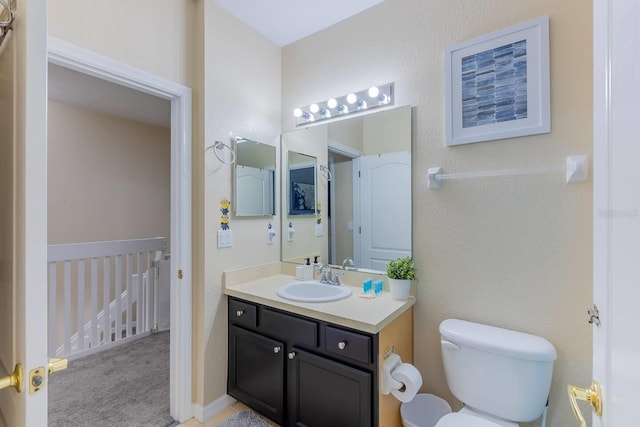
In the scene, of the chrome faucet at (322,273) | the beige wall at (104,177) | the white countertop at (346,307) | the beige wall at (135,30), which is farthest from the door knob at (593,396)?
the beige wall at (104,177)

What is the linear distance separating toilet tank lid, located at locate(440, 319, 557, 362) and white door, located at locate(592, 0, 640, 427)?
0.61 meters

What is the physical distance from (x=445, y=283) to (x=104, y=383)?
2.60 metres

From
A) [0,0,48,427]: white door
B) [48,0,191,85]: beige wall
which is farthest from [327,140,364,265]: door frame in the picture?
[0,0,48,427]: white door

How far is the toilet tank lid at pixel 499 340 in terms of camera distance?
4.23ft

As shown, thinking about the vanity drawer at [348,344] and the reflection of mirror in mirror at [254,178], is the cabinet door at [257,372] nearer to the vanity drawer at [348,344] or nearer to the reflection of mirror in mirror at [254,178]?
the vanity drawer at [348,344]

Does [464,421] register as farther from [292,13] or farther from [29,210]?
[292,13]

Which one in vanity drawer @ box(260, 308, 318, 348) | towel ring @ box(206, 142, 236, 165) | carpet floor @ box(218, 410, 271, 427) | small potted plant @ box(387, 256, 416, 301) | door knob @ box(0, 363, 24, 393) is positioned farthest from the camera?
towel ring @ box(206, 142, 236, 165)

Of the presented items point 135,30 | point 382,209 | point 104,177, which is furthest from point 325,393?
point 104,177

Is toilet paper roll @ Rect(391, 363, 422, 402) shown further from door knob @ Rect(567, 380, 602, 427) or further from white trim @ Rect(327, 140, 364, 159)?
white trim @ Rect(327, 140, 364, 159)

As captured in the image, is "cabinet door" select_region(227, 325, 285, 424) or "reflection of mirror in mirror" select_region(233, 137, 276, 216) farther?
"reflection of mirror in mirror" select_region(233, 137, 276, 216)

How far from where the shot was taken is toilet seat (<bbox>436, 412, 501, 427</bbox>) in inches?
50.0

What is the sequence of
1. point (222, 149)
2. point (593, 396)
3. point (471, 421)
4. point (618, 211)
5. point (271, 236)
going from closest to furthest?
1. point (618, 211)
2. point (593, 396)
3. point (471, 421)
4. point (222, 149)
5. point (271, 236)

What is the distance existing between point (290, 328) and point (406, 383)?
658 millimetres

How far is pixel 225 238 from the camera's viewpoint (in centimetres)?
200
